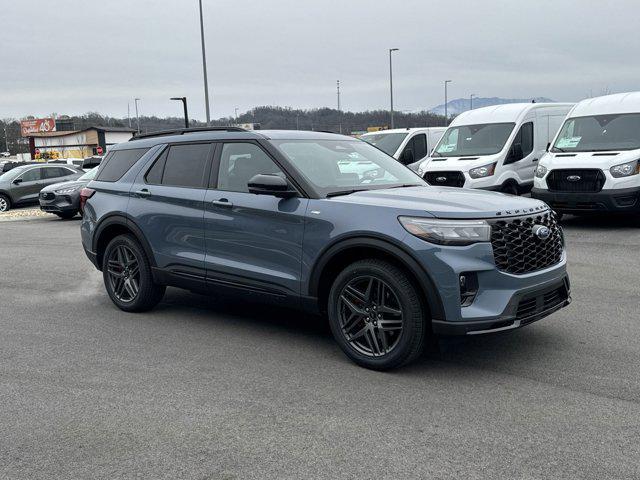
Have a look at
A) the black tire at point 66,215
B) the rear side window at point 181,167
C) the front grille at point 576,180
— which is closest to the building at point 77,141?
the black tire at point 66,215

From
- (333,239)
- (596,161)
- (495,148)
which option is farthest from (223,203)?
(495,148)

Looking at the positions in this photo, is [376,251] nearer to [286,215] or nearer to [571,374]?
[286,215]

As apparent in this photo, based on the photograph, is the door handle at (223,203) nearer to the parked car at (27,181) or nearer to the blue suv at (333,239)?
the blue suv at (333,239)

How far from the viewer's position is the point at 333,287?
4805 millimetres

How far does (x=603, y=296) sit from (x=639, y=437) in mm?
3412

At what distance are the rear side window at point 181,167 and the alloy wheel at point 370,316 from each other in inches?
76.9

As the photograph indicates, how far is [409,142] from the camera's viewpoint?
1731 cm

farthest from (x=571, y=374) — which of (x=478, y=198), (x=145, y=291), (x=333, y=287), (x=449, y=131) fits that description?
(x=449, y=131)

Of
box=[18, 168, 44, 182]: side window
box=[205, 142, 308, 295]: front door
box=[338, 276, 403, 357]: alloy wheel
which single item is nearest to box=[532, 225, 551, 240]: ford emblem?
box=[338, 276, 403, 357]: alloy wheel

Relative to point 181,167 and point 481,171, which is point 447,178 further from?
point 181,167

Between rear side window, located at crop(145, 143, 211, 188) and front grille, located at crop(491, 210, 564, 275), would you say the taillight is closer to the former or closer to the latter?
rear side window, located at crop(145, 143, 211, 188)

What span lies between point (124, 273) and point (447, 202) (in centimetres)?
361

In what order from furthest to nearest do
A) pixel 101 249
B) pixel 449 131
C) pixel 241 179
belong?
pixel 449 131, pixel 101 249, pixel 241 179

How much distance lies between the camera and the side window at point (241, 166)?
5469 mm
